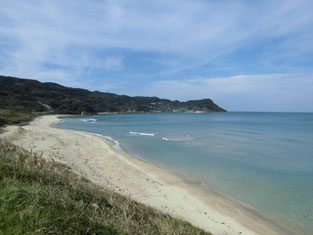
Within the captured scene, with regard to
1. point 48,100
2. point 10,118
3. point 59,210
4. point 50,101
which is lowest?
point 10,118

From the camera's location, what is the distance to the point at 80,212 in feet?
10.8

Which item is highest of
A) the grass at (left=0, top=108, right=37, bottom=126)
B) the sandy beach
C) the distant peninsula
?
the distant peninsula

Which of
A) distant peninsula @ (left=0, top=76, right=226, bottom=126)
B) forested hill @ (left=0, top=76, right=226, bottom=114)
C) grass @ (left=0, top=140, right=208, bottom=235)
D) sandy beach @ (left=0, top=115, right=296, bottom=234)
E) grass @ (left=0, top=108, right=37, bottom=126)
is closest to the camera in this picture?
grass @ (left=0, top=140, right=208, bottom=235)

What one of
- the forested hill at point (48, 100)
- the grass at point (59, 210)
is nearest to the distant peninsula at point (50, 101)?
the forested hill at point (48, 100)

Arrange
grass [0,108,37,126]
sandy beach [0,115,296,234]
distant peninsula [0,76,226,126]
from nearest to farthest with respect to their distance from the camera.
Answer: sandy beach [0,115,296,234], grass [0,108,37,126], distant peninsula [0,76,226,126]

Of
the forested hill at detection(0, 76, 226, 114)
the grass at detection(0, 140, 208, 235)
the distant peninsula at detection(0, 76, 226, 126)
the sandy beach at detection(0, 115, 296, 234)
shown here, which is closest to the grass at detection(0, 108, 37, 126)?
the sandy beach at detection(0, 115, 296, 234)

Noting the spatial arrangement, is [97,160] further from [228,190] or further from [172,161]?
[228,190]

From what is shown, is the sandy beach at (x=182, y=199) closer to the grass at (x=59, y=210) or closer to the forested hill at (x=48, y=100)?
the grass at (x=59, y=210)

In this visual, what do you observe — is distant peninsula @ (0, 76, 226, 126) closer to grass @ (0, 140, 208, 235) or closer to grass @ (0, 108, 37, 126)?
grass @ (0, 108, 37, 126)

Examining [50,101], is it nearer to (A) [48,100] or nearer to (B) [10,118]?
(A) [48,100]

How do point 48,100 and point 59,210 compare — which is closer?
point 59,210

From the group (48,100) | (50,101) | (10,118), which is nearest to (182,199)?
(10,118)

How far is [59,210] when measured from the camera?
3066mm

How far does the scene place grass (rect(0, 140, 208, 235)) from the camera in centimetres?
257
